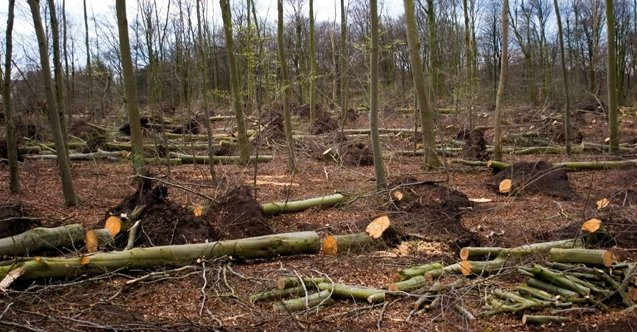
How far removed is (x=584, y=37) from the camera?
117 ft

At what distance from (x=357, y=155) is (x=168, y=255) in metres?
8.71

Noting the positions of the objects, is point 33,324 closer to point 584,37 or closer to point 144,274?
point 144,274

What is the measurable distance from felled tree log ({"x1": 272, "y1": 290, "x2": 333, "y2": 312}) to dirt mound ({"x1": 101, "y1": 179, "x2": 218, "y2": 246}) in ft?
6.01

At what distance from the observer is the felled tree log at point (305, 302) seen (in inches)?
179

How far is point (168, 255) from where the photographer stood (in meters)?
5.45

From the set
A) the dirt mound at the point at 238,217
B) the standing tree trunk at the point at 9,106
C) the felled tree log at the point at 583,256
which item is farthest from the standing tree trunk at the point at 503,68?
the standing tree trunk at the point at 9,106

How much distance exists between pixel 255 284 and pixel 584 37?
37.4m

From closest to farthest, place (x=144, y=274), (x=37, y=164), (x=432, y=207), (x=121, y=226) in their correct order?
(x=144, y=274)
(x=121, y=226)
(x=432, y=207)
(x=37, y=164)

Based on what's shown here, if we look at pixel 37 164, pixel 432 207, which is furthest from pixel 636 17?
pixel 37 164

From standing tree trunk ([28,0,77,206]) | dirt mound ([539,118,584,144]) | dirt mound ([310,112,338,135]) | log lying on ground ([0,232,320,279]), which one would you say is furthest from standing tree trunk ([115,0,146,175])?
dirt mound ([539,118,584,144])

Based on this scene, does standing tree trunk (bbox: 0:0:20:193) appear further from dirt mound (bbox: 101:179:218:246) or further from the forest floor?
dirt mound (bbox: 101:179:218:246)

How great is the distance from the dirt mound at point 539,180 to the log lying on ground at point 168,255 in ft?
17.1

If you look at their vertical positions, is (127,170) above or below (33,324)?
above

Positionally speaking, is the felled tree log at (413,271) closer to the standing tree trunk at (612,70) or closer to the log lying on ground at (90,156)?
the standing tree trunk at (612,70)
